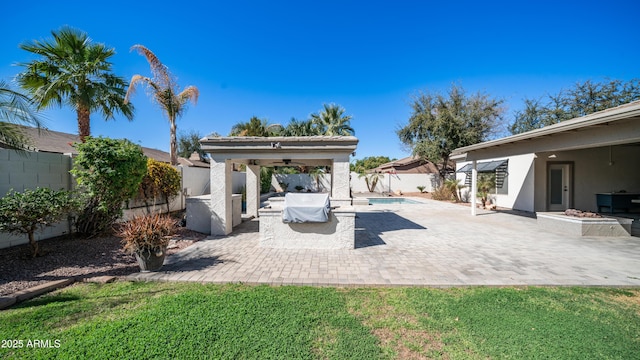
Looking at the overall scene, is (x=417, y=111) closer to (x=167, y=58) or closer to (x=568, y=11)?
(x=568, y=11)

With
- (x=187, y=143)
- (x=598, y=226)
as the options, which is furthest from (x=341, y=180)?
(x=187, y=143)

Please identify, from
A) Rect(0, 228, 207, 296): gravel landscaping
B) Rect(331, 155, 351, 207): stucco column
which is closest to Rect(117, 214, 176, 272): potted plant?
Rect(0, 228, 207, 296): gravel landscaping

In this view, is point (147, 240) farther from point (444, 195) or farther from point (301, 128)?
point (301, 128)

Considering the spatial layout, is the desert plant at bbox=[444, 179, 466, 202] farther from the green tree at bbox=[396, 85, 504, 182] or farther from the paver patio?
the paver patio

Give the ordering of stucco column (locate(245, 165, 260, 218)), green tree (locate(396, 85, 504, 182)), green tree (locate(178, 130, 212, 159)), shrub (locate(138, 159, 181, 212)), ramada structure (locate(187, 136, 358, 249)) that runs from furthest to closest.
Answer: green tree (locate(178, 130, 212, 159)) → green tree (locate(396, 85, 504, 182)) → stucco column (locate(245, 165, 260, 218)) → shrub (locate(138, 159, 181, 212)) → ramada structure (locate(187, 136, 358, 249))

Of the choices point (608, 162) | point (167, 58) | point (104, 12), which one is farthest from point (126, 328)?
point (608, 162)

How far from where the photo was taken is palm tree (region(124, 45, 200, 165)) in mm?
13000

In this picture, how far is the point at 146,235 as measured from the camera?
4.94 metres

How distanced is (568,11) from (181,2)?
1628 cm

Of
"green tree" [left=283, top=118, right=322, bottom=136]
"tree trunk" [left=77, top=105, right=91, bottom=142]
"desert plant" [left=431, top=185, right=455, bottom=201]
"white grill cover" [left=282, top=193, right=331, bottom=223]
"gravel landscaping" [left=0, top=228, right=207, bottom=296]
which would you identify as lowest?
"gravel landscaping" [left=0, top=228, right=207, bottom=296]

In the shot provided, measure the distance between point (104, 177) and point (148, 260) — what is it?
10.9 feet

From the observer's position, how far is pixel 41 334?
296 centimetres

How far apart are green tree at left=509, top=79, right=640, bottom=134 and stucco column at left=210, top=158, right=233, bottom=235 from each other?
95.1 ft

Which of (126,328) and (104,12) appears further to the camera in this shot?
(104,12)
